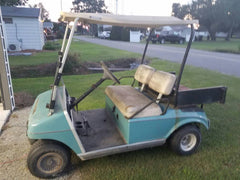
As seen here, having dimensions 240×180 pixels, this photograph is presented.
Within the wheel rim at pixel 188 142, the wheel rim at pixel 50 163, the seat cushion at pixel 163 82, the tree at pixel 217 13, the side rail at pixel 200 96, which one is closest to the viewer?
the wheel rim at pixel 50 163

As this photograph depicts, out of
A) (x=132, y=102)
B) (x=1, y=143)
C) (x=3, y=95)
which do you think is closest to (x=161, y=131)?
(x=132, y=102)

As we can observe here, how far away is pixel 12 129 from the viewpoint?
385cm

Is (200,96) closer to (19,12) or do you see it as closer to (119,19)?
(119,19)

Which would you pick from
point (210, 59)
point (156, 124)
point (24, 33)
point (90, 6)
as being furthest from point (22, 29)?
point (90, 6)

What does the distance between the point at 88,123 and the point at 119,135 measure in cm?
62

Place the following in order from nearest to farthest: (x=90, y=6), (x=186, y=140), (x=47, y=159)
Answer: (x=47, y=159) → (x=186, y=140) → (x=90, y=6)

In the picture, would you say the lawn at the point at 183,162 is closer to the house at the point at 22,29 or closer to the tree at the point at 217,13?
the house at the point at 22,29

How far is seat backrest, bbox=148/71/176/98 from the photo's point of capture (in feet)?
9.36

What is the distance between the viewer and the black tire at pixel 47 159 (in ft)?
8.26

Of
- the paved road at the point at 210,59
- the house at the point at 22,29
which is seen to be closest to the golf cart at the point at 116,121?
Answer: the paved road at the point at 210,59

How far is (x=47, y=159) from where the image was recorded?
261 centimetres

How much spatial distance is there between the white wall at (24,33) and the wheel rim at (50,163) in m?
13.3

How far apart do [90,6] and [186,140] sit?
7194 centimetres

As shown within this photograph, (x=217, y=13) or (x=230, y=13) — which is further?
(x=217, y=13)
